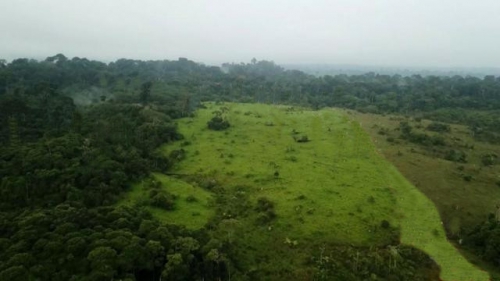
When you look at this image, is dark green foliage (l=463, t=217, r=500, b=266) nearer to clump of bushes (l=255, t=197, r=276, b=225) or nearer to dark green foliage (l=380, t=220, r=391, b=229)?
dark green foliage (l=380, t=220, r=391, b=229)

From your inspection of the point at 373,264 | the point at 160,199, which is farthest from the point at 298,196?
the point at 160,199

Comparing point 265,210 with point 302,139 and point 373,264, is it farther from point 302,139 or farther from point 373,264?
point 302,139

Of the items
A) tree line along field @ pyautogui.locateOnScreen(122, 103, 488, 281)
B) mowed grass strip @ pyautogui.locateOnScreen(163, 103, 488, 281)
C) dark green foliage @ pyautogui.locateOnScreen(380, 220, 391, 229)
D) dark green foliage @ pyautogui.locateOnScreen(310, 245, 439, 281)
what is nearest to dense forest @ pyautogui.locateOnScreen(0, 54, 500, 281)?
dark green foliage @ pyautogui.locateOnScreen(310, 245, 439, 281)

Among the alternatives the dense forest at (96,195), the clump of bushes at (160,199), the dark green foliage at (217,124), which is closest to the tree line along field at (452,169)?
the dense forest at (96,195)

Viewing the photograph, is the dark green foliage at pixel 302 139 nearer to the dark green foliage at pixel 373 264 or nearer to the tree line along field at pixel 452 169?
the tree line along field at pixel 452 169

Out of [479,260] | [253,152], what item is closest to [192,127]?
[253,152]

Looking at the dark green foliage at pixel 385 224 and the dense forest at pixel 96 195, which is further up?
the dense forest at pixel 96 195
